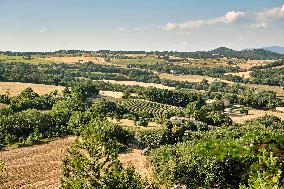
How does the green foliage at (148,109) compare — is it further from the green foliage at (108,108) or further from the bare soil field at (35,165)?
the bare soil field at (35,165)

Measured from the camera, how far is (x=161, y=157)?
312 feet

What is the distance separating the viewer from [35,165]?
103 m

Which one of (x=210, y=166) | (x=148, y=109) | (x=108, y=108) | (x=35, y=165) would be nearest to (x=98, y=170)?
(x=210, y=166)

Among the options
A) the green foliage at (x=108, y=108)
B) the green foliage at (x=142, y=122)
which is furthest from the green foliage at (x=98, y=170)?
the green foliage at (x=108, y=108)

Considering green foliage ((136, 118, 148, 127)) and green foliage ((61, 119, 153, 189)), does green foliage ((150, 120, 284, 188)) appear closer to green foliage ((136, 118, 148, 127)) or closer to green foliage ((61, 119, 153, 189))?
green foliage ((61, 119, 153, 189))

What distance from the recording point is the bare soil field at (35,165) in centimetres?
8912

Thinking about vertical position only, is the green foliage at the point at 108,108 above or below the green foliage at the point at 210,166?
below

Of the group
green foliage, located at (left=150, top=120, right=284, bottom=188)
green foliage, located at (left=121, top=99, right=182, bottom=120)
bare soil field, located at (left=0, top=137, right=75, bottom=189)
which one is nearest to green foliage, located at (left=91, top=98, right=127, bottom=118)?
green foliage, located at (left=121, top=99, right=182, bottom=120)

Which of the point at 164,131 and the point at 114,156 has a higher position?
the point at 114,156

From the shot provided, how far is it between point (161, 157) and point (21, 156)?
40638mm

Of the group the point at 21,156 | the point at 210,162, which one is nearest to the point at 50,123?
the point at 21,156

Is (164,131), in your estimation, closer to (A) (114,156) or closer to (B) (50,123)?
(B) (50,123)

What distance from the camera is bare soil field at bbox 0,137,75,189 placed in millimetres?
89125

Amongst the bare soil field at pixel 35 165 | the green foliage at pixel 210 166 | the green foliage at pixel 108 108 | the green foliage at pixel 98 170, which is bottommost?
the bare soil field at pixel 35 165
